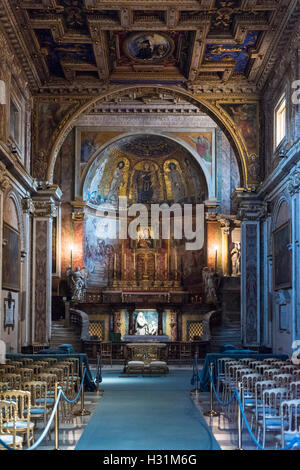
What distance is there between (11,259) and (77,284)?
37.3ft

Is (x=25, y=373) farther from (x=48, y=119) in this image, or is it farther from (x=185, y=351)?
(x=185, y=351)

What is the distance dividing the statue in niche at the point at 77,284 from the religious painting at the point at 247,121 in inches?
473

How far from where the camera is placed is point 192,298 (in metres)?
35.3

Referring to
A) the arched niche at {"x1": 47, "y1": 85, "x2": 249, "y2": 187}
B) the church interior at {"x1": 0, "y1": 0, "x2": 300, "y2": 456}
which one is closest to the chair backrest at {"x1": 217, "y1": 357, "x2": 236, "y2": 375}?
the church interior at {"x1": 0, "y1": 0, "x2": 300, "y2": 456}

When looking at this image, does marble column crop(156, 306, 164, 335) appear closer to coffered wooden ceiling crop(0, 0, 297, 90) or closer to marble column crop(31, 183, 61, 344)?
marble column crop(31, 183, 61, 344)

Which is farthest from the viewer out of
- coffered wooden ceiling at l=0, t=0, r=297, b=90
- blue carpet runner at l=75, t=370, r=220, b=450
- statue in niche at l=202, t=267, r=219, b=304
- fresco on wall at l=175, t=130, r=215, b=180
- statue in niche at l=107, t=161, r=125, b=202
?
statue in niche at l=107, t=161, r=125, b=202

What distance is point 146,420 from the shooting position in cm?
1386

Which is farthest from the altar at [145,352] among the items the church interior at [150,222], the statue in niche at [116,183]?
Result: the statue in niche at [116,183]

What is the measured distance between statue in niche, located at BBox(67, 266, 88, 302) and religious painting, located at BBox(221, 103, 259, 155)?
12.0 m

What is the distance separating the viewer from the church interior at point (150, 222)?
14.1 metres

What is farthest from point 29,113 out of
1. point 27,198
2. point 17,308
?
point 17,308

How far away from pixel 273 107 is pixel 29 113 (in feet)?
32.2

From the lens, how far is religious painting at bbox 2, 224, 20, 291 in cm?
2137
